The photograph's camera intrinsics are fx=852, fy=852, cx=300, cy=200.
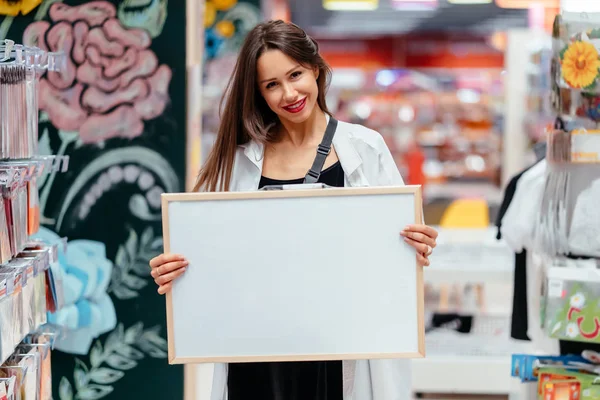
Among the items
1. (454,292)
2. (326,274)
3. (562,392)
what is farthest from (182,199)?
(454,292)

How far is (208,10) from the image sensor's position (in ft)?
24.4

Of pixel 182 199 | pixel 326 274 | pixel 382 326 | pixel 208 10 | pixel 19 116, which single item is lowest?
pixel 382 326

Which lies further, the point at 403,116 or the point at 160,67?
the point at 403,116

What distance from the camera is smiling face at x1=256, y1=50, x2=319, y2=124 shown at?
214 cm

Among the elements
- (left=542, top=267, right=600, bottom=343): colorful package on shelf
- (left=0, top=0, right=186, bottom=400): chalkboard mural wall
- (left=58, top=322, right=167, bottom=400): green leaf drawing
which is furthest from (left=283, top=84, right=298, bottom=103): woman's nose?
(left=58, top=322, right=167, bottom=400): green leaf drawing

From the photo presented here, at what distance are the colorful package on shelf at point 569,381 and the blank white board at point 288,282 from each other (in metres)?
0.84

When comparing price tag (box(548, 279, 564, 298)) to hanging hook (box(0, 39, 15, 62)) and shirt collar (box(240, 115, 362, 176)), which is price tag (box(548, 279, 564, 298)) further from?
hanging hook (box(0, 39, 15, 62))

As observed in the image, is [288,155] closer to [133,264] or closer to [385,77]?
[133,264]

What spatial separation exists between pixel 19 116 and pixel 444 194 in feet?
28.1

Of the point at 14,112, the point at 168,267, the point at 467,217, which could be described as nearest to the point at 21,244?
the point at 14,112

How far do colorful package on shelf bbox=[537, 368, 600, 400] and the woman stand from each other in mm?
614

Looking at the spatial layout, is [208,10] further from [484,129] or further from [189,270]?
[189,270]

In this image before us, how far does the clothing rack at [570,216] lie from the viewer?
8.71 ft

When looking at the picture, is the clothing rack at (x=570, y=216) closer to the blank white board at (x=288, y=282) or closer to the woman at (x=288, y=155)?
the woman at (x=288, y=155)
